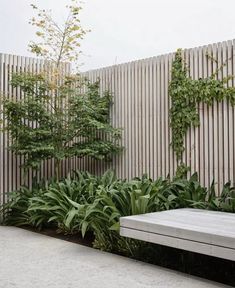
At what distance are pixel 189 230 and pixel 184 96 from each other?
9.08 feet

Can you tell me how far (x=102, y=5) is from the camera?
819cm

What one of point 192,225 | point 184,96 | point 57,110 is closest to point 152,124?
point 184,96

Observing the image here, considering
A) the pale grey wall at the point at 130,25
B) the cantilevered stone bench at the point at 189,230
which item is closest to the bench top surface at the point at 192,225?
the cantilevered stone bench at the point at 189,230

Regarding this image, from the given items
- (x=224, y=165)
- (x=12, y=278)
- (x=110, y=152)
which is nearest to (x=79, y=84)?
(x=110, y=152)

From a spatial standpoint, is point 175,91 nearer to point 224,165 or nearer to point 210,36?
point 224,165

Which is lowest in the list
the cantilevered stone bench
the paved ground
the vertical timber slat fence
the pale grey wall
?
the paved ground

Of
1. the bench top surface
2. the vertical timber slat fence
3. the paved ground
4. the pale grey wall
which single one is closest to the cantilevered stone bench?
the bench top surface

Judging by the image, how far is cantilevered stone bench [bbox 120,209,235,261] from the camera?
127 inches

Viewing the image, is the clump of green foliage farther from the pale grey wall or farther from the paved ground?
the pale grey wall

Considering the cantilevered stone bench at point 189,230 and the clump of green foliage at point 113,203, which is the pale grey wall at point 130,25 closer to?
the clump of green foliage at point 113,203

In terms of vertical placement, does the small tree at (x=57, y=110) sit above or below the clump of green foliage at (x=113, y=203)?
above

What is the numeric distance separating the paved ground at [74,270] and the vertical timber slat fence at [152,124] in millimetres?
2029

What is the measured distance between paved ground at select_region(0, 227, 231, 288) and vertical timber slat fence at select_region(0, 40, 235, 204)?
2029mm

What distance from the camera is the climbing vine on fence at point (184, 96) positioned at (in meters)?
5.45
